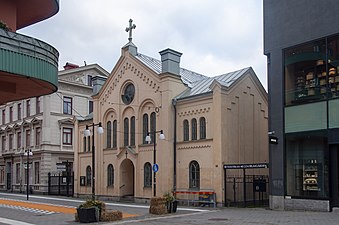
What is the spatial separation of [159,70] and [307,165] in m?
14.3

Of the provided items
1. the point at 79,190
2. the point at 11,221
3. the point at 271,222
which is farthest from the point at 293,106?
the point at 79,190

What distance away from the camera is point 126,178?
114 ft

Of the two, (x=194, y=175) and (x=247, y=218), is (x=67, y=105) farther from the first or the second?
(x=247, y=218)

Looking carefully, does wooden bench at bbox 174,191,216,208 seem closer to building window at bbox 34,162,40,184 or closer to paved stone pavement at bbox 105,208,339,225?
paved stone pavement at bbox 105,208,339,225

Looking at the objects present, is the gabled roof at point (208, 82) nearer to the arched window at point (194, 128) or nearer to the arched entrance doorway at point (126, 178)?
the arched window at point (194, 128)

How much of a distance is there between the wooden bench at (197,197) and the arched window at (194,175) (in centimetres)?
61

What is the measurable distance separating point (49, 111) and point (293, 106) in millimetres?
29965

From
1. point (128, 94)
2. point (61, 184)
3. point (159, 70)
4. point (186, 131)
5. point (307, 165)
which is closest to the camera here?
point (307, 165)

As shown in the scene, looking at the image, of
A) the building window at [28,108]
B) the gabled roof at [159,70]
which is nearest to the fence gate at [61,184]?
the building window at [28,108]

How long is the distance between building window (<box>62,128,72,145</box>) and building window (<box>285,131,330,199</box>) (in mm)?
30081

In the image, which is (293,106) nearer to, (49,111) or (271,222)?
(271,222)

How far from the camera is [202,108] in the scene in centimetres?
2931

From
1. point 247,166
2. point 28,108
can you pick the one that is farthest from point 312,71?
point 28,108

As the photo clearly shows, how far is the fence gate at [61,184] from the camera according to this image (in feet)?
136
